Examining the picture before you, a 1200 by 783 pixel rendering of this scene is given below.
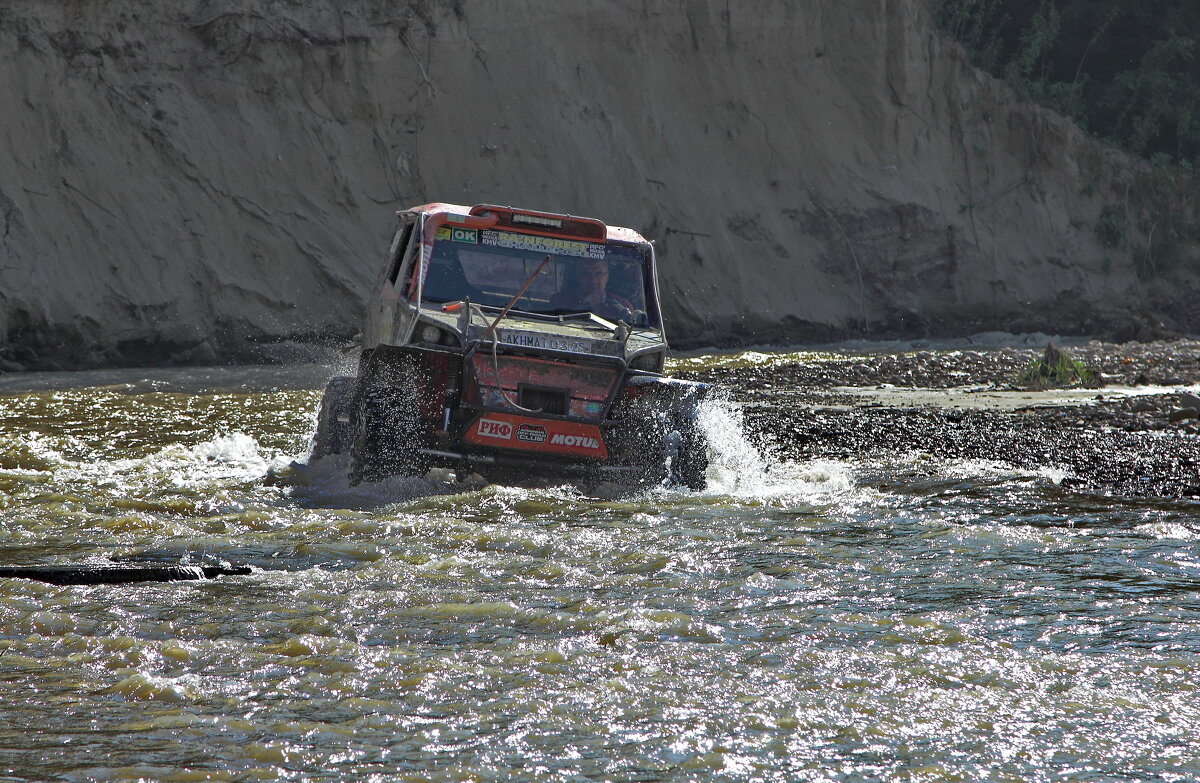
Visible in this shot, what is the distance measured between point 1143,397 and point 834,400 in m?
3.72

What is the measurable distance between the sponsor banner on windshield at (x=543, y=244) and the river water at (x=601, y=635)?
7.04 ft

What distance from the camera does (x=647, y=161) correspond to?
3006 cm

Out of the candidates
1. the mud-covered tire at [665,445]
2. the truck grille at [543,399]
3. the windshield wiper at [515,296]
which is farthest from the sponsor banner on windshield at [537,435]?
the windshield wiper at [515,296]

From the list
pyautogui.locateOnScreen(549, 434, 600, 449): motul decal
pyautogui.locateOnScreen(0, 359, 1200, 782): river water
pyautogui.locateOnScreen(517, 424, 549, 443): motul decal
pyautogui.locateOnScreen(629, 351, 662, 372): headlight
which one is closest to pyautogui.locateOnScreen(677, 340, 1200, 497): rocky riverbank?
pyautogui.locateOnScreen(0, 359, 1200, 782): river water

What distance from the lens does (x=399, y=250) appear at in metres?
11.6

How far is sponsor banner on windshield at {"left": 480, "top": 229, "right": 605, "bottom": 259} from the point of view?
10.9 m

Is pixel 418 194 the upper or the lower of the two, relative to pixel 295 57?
lower

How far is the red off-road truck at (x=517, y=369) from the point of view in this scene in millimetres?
9539

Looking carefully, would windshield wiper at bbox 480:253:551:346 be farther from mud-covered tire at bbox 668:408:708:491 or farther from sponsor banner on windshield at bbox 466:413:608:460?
mud-covered tire at bbox 668:408:708:491

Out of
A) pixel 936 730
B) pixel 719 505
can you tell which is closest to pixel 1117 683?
pixel 936 730

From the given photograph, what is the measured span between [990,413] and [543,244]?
701cm

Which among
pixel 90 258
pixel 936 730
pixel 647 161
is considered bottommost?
pixel 936 730

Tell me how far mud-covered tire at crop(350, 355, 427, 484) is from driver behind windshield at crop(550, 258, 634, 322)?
1608 millimetres

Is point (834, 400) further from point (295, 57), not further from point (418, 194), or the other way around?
point (295, 57)
